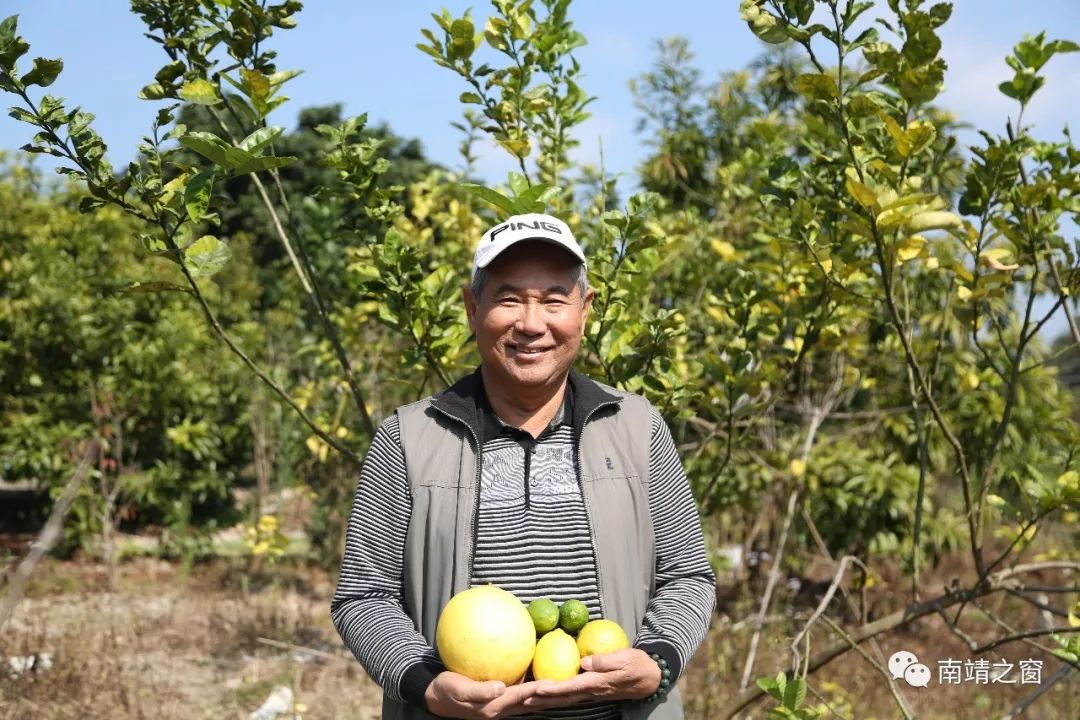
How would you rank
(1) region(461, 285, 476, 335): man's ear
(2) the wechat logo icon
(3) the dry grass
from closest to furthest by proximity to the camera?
(1) region(461, 285, 476, 335): man's ear → (2) the wechat logo icon → (3) the dry grass

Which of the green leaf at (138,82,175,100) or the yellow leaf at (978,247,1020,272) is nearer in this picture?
the green leaf at (138,82,175,100)

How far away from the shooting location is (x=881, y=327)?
4.67 metres

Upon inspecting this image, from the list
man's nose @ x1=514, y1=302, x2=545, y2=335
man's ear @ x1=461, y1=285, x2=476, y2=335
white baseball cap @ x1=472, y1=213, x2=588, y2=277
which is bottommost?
man's nose @ x1=514, y1=302, x2=545, y2=335

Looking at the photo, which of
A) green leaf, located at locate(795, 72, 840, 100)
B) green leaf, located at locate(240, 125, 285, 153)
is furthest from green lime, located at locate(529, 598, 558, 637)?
green leaf, located at locate(795, 72, 840, 100)

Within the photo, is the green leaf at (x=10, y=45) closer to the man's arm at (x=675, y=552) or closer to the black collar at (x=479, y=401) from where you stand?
the black collar at (x=479, y=401)

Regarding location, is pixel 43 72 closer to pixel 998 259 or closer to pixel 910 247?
pixel 910 247

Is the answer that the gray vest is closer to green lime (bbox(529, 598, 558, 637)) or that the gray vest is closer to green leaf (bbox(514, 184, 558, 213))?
green lime (bbox(529, 598, 558, 637))

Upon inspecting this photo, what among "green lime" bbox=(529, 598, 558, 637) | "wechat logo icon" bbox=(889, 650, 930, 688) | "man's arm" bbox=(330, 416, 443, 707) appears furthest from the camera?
"wechat logo icon" bbox=(889, 650, 930, 688)

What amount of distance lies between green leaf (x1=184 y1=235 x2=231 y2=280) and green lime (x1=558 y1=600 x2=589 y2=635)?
3.27 feet

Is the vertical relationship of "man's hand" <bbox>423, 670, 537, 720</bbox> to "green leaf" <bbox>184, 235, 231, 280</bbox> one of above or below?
below

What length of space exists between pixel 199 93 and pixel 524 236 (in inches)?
33.5

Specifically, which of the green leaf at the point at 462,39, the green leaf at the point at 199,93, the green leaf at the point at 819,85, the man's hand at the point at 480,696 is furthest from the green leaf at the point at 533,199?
the man's hand at the point at 480,696

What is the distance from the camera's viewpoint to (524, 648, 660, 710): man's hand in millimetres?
1536

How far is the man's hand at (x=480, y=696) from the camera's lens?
4.99ft
